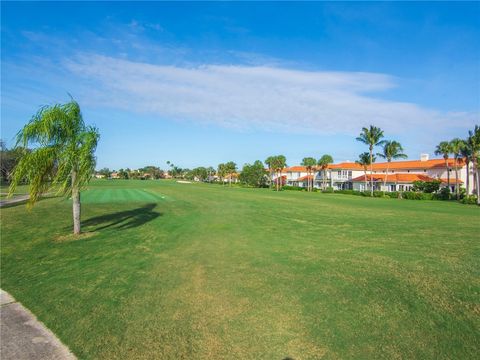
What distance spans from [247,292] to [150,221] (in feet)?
38.6

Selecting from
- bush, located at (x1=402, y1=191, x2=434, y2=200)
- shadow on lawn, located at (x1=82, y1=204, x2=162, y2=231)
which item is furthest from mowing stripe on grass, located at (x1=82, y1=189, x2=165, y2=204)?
bush, located at (x1=402, y1=191, x2=434, y2=200)

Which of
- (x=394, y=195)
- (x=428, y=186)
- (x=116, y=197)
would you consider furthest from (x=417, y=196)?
(x=116, y=197)

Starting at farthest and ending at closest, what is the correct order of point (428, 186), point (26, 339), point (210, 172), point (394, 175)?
point (210, 172) → point (394, 175) → point (428, 186) → point (26, 339)

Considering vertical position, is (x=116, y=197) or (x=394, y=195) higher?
(x=116, y=197)

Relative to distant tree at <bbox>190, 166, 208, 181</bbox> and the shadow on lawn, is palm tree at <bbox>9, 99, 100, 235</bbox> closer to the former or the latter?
the shadow on lawn

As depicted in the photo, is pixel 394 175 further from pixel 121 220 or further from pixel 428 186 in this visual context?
pixel 121 220

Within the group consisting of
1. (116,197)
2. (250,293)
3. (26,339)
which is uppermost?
(116,197)

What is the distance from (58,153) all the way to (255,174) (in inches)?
3470

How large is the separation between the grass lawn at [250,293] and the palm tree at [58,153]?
233 centimetres

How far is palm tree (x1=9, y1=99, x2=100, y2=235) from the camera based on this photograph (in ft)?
38.8

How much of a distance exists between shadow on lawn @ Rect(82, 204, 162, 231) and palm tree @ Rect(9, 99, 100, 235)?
11.4ft

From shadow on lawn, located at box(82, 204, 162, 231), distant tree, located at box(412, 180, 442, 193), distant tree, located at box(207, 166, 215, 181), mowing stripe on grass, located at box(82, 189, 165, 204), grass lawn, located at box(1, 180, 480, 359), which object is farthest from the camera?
distant tree, located at box(207, 166, 215, 181)

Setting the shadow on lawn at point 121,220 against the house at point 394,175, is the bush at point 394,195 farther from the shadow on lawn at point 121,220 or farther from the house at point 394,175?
the shadow on lawn at point 121,220

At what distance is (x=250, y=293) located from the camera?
282 inches
